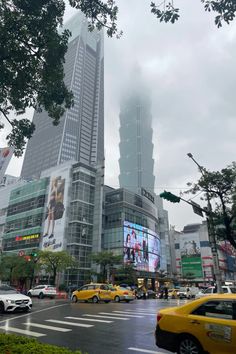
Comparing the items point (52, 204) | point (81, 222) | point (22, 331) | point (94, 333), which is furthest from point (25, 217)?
point (94, 333)

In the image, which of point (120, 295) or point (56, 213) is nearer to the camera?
point (120, 295)

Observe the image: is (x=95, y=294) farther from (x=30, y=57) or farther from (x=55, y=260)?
(x=55, y=260)

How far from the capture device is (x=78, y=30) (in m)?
190

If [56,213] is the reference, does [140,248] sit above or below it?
below

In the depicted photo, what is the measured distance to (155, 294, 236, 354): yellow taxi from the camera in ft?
20.5

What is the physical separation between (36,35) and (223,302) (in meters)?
8.11

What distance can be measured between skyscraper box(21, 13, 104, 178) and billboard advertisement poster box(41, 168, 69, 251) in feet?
244

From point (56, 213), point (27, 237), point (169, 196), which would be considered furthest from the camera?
point (27, 237)

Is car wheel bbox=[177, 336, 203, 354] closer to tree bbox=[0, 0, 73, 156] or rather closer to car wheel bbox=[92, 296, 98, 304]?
tree bbox=[0, 0, 73, 156]

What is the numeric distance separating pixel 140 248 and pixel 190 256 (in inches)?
1277

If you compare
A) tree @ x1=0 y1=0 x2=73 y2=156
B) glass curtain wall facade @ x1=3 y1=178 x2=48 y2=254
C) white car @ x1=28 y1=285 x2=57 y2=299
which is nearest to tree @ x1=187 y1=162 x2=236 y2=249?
tree @ x1=0 y1=0 x2=73 y2=156

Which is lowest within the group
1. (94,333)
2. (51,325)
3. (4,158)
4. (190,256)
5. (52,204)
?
(94,333)

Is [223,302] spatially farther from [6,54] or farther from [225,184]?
[225,184]

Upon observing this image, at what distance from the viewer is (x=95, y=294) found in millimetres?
25172
